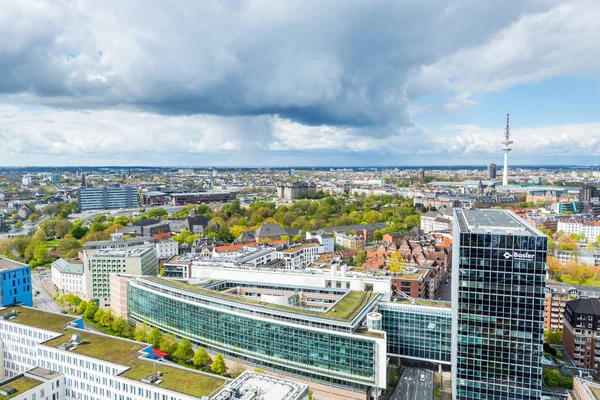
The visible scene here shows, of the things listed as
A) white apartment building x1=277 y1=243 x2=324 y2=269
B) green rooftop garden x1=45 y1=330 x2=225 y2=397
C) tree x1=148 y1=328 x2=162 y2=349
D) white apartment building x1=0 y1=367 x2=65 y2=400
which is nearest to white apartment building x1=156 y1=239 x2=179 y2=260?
white apartment building x1=277 y1=243 x2=324 y2=269

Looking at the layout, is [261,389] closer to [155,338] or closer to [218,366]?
[218,366]

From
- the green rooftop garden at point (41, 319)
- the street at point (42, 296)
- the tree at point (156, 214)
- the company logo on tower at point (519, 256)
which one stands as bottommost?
the street at point (42, 296)

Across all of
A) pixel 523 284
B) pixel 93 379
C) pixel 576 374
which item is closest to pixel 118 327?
pixel 93 379

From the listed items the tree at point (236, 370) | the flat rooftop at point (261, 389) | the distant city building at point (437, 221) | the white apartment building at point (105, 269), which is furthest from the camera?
the distant city building at point (437, 221)

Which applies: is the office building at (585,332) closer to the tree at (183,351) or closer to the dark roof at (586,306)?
the dark roof at (586,306)

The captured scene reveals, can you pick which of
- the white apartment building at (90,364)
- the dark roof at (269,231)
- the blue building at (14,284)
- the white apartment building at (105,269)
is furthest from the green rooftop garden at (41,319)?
the dark roof at (269,231)

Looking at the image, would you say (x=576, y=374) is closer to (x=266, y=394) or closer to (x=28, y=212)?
(x=266, y=394)
